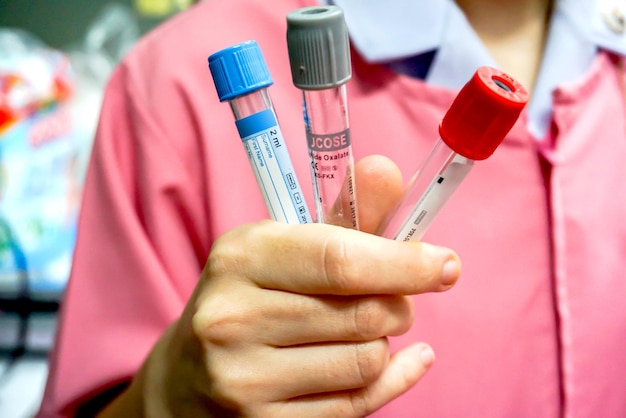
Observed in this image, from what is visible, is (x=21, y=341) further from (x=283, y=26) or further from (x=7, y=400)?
(x=283, y=26)

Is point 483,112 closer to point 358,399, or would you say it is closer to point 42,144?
point 358,399

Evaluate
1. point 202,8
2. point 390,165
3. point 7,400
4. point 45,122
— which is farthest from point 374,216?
point 45,122

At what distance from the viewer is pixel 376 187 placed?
25cm

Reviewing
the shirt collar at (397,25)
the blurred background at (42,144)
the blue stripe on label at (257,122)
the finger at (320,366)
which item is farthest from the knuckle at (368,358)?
the blurred background at (42,144)

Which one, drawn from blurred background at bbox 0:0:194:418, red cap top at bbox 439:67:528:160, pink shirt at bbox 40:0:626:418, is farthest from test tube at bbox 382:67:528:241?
blurred background at bbox 0:0:194:418

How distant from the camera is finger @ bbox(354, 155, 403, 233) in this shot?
0.80ft

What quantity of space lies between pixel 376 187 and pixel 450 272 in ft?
0.18

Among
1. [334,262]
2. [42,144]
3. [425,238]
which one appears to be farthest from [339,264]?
[42,144]

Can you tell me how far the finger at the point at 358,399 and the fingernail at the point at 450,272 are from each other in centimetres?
6

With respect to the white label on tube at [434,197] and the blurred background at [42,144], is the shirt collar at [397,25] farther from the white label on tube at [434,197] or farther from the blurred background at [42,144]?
the blurred background at [42,144]

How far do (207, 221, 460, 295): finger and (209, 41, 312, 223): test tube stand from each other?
1 centimetres

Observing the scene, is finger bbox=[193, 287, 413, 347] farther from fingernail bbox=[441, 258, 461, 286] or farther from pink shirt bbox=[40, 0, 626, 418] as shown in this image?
pink shirt bbox=[40, 0, 626, 418]

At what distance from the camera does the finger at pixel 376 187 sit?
0.24m

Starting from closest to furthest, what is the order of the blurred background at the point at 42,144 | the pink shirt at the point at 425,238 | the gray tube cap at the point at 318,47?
the gray tube cap at the point at 318,47 < the pink shirt at the point at 425,238 < the blurred background at the point at 42,144
